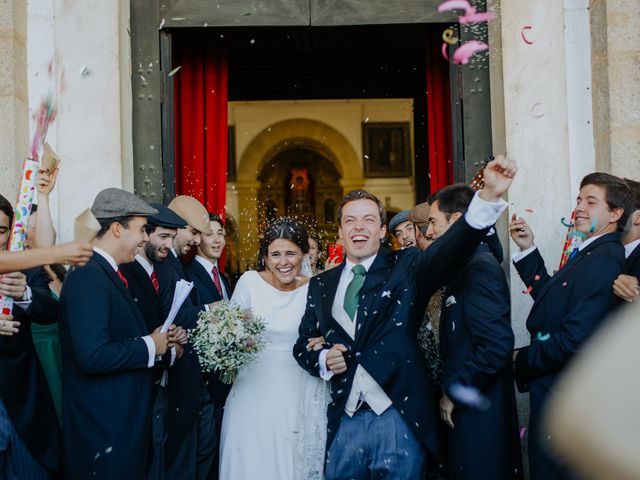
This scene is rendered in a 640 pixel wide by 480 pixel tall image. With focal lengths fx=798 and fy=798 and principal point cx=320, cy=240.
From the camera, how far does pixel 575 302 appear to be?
385 centimetres

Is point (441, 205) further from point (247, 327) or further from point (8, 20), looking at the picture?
point (8, 20)

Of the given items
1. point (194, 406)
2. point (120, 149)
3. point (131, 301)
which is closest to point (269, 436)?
point (194, 406)

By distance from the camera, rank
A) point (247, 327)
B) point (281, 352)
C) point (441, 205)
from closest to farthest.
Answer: point (441, 205) < point (247, 327) < point (281, 352)

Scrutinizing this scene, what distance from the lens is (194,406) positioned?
4699 millimetres

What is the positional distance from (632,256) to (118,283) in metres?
2.66

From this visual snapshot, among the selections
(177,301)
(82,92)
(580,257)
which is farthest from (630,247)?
(82,92)

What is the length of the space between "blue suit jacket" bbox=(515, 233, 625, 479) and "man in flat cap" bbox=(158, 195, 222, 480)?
1.89 metres

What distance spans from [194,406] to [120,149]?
206cm

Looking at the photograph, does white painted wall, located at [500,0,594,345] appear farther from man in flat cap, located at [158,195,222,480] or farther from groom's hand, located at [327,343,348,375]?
man in flat cap, located at [158,195,222,480]

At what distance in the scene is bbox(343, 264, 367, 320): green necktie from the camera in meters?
4.03

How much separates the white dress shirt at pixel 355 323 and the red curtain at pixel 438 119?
11.7ft

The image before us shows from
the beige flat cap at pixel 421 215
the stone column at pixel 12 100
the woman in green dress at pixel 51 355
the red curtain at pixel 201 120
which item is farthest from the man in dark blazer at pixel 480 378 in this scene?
the red curtain at pixel 201 120

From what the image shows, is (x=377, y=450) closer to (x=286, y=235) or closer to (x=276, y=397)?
(x=276, y=397)

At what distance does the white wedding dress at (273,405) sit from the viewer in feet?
15.1
